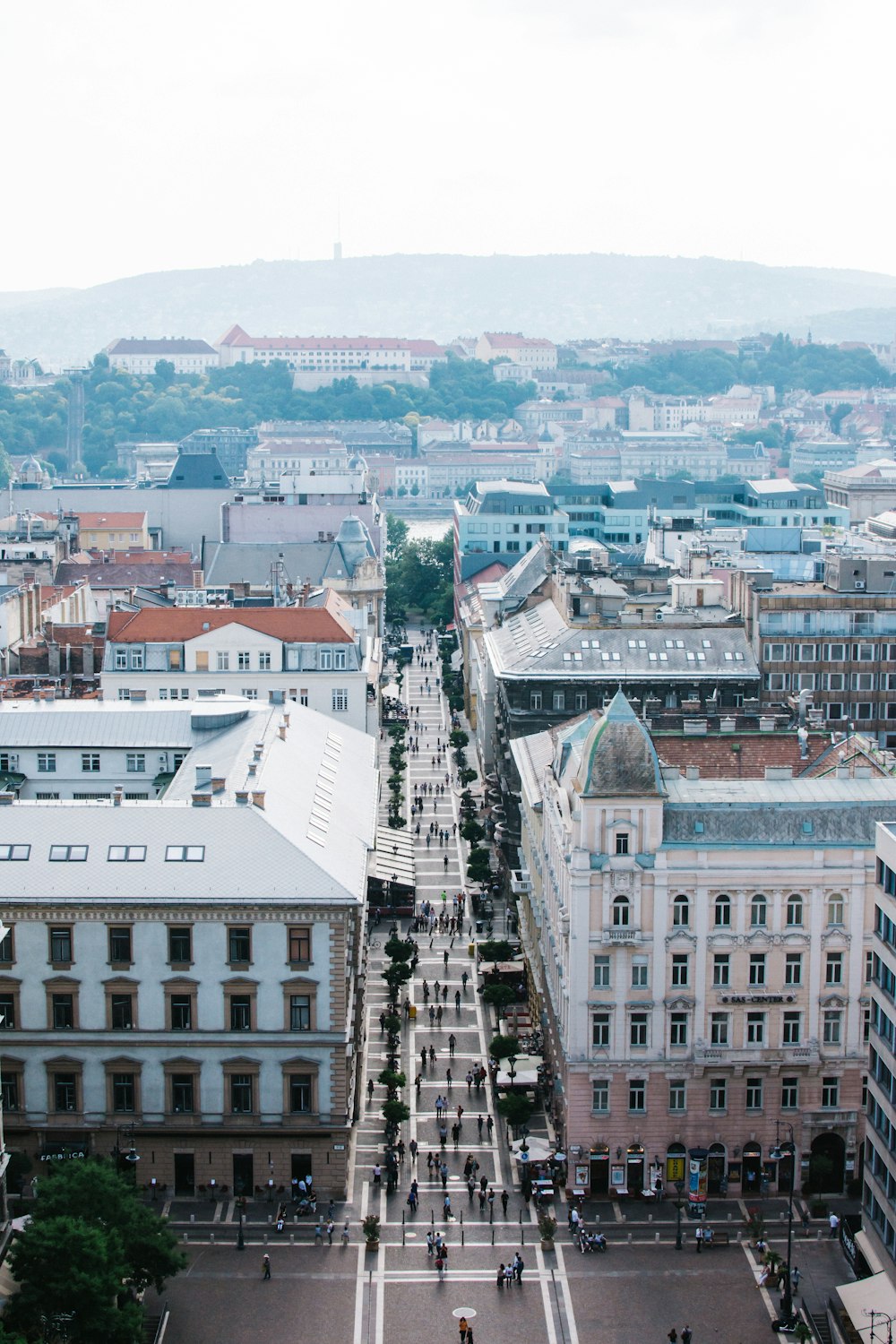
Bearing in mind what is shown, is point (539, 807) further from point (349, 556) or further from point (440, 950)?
point (349, 556)

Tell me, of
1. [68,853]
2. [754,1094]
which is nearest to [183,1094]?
[68,853]

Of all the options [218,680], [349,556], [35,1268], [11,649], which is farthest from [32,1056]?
[349,556]

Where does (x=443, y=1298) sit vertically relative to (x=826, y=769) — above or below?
below

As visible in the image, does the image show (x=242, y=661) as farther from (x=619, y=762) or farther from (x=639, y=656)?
(x=619, y=762)

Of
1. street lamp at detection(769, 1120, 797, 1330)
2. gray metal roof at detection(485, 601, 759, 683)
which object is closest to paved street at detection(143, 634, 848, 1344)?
street lamp at detection(769, 1120, 797, 1330)

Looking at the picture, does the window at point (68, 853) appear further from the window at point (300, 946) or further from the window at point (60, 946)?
the window at point (300, 946)

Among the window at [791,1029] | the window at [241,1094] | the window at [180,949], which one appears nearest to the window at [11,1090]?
the window at [180,949]
